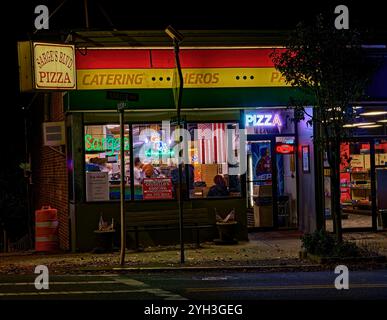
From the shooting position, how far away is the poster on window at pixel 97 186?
52.1 ft

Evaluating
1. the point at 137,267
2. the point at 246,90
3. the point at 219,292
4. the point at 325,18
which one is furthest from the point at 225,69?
the point at 219,292

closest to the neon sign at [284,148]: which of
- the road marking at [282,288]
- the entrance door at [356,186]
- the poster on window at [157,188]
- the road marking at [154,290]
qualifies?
the entrance door at [356,186]

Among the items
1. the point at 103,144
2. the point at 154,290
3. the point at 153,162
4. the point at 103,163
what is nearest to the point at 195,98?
the point at 153,162

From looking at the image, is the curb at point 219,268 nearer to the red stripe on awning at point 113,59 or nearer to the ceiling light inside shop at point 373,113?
the red stripe on awning at point 113,59

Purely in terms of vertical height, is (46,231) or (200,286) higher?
(46,231)

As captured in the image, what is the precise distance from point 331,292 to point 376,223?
840cm

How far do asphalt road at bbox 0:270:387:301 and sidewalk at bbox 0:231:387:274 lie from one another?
2.16 feet

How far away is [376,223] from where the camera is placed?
58.1ft

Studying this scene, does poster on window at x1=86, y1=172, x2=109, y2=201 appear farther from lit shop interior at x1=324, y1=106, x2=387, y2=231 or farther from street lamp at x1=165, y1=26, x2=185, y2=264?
lit shop interior at x1=324, y1=106, x2=387, y2=231

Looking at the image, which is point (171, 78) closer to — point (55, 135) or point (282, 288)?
point (55, 135)

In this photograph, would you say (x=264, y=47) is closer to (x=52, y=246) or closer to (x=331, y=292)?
(x=52, y=246)

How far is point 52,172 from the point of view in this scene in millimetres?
19281

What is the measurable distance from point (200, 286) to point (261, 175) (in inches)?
312

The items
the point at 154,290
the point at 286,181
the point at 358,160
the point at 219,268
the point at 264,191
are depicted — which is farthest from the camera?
the point at 286,181
